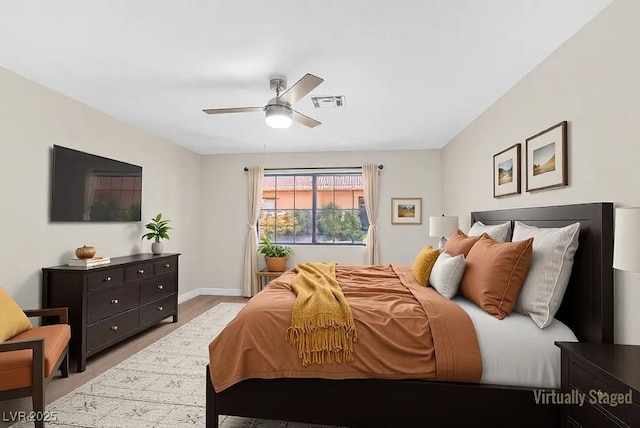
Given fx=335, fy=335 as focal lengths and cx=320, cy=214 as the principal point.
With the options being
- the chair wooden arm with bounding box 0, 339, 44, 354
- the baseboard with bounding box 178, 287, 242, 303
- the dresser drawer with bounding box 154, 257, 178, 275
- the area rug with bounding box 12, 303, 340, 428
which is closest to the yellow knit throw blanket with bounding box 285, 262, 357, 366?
the area rug with bounding box 12, 303, 340, 428

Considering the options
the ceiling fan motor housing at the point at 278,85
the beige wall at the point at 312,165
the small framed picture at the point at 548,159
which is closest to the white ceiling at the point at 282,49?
the ceiling fan motor housing at the point at 278,85

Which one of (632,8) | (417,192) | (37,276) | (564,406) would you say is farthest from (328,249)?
(632,8)

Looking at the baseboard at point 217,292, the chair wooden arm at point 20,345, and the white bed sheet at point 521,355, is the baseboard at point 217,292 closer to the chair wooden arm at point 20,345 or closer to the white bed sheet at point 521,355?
the chair wooden arm at point 20,345

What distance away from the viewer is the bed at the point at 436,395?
1.79 m

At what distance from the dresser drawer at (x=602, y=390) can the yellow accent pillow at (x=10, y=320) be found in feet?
10.9

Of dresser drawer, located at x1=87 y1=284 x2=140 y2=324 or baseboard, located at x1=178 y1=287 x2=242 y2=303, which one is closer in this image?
dresser drawer, located at x1=87 y1=284 x2=140 y2=324

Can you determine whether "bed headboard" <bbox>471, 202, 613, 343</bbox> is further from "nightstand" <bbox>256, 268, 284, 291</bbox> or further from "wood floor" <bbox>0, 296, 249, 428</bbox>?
"nightstand" <bbox>256, 268, 284, 291</bbox>

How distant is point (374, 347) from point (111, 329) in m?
2.76

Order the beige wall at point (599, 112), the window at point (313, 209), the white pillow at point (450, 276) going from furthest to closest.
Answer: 1. the window at point (313, 209)
2. the white pillow at point (450, 276)
3. the beige wall at point (599, 112)

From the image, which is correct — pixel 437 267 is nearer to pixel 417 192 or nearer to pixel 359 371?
pixel 359 371

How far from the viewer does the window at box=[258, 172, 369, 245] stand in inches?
233

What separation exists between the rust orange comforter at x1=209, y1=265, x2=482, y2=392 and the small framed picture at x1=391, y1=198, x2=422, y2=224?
3.62m

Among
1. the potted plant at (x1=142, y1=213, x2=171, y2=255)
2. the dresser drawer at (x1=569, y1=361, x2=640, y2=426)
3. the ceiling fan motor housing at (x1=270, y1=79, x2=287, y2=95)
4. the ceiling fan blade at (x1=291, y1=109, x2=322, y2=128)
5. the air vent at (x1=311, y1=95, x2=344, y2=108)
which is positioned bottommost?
the dresser drawer at (x1=569, y1=361, x2=640, y2=426)

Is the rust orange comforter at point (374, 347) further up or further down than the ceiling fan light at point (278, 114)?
further down
